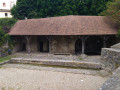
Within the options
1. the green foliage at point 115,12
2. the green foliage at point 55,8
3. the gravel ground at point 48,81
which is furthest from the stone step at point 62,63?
the green foliage at point 55,8

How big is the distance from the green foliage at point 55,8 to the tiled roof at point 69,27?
766 centimetres

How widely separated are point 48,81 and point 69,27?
299 inches

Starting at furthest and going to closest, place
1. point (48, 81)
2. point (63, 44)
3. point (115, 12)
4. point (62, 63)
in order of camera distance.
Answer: point (63, 44), point (115, 12), point (62, 63), point (48, 81)

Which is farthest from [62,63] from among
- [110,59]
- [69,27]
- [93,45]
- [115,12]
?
[115,12]

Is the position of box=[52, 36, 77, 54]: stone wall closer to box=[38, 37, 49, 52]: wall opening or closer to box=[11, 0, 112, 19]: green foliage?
box=[38, 37, 49, 52]: wall opening

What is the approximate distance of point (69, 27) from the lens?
524 inches

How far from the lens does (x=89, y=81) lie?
7.17 m

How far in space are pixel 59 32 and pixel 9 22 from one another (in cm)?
1157

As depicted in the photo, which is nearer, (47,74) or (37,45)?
(47,74)

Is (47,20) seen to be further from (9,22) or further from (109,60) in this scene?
(109,60)

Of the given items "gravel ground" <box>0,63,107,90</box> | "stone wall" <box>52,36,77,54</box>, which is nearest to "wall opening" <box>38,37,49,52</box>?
"stone wall" <box>52,36,77,54</box>

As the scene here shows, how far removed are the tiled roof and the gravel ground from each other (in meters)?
5.61

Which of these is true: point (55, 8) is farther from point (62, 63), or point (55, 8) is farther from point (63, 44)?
point (62, 63)

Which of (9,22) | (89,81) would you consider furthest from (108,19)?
(9,22)
